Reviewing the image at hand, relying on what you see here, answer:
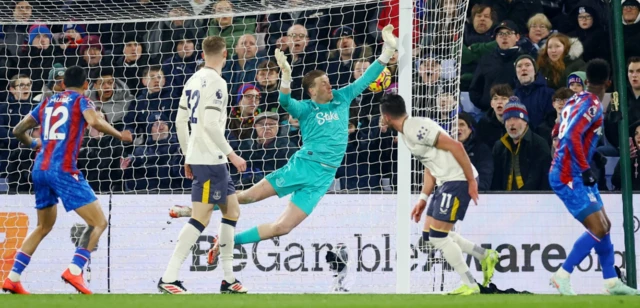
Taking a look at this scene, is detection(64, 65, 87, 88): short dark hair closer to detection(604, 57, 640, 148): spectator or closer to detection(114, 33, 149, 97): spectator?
detection(114, 33, 149, 97): spectator

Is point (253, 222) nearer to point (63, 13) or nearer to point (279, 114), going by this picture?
point (279, 114)

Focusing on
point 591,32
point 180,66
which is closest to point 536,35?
point 591,32

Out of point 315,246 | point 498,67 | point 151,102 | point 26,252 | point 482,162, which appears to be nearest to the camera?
point 26,252

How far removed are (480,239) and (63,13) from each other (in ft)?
19.3

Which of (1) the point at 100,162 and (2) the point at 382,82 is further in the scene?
(1) the point at 100,162

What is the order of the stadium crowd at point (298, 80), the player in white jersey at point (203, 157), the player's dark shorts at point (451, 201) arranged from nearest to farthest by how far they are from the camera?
the player in white jersey at point (203, 157), the player's dark shorts at point (451, 201), the stadium crowd at point (298, 80)

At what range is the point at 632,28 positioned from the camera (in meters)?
13.5

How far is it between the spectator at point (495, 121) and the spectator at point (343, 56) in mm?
1554

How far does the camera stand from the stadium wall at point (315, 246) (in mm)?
11734

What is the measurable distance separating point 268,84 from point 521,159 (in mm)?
3065

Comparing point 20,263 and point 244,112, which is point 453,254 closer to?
point 20,263

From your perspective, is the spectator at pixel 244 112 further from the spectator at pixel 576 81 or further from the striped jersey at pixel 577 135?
the striped jersey at pixel 577 135

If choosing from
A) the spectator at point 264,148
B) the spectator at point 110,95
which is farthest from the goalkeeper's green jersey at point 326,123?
the spectator at point 110,95

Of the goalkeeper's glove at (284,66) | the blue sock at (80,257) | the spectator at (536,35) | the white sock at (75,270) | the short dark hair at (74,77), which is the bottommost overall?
the white sock at (75,270)
